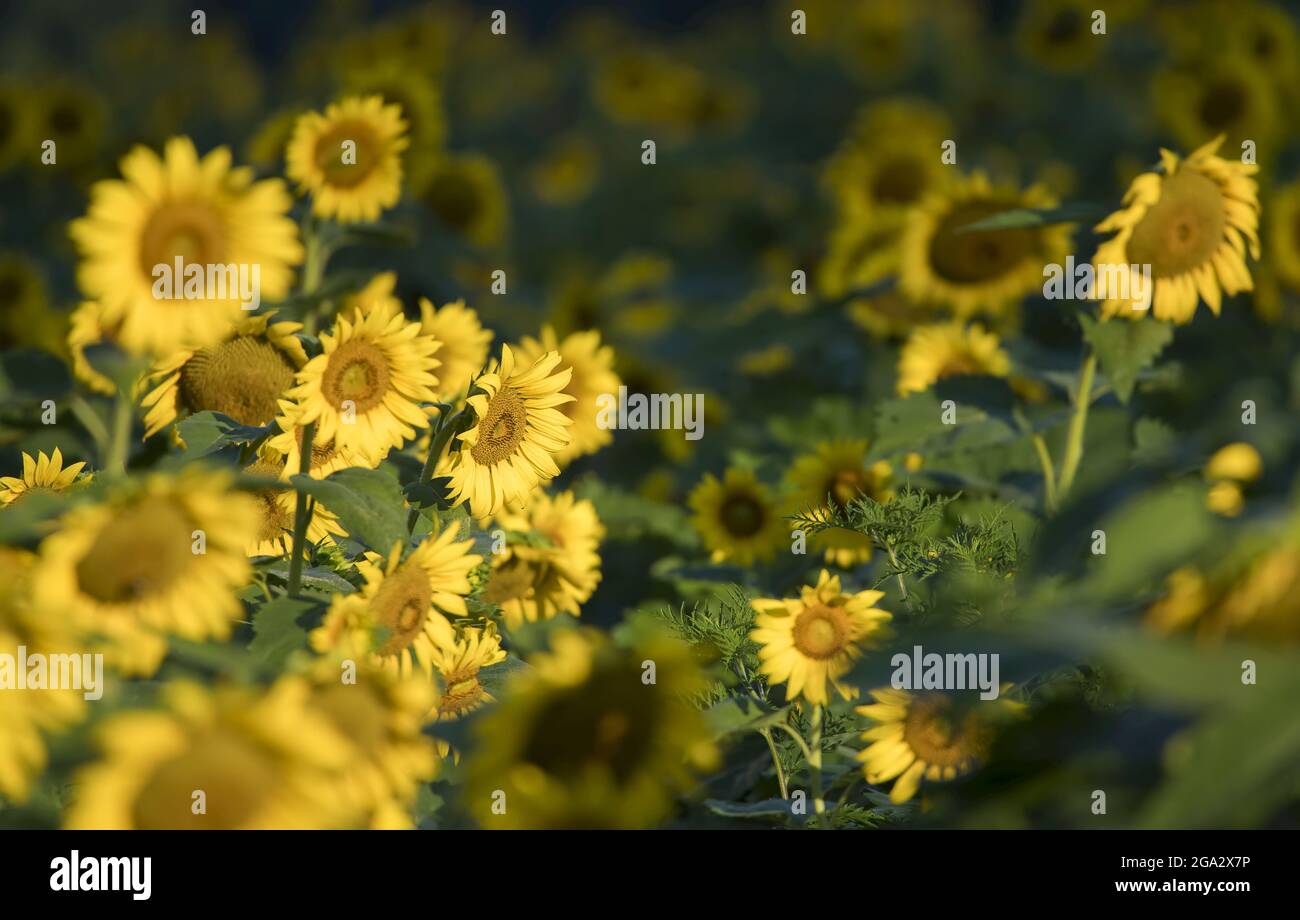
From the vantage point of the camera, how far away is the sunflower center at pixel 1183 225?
2.01 metres

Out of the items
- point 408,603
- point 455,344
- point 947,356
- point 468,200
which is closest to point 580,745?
point 408,603

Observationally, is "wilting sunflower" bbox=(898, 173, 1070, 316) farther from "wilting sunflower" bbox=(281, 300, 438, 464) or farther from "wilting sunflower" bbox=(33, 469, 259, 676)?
"wilting sunflower" bbox=(33, 469, 259, 676)

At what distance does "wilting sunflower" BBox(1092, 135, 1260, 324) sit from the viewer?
2.01 meters

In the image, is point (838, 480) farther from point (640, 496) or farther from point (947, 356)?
point (640, 496)

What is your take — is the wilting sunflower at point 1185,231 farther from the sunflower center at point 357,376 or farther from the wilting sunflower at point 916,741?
the sunflower center at point 357,376

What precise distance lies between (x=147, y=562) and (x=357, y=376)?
51 cm

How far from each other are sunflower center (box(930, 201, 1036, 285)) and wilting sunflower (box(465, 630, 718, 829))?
188 centimetres

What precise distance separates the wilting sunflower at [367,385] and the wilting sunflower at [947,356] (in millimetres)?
1157

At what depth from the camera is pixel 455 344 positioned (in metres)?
2.02

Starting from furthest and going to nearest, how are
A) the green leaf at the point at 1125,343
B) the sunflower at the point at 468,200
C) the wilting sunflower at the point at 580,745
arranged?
the sunflower at the point at 468,200 < the green leaf at the point at 1125,343 < the wilting sunflower at the point at 580,745

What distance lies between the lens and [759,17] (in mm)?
9297

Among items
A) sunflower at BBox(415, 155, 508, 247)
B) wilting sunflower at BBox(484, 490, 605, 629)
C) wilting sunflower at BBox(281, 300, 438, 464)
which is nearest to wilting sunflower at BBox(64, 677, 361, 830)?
wilting sunflower at BBox(281, 300, 438, 464)

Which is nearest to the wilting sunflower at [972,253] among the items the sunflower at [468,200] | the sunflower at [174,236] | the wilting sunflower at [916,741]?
the sunflower at [468,200]
